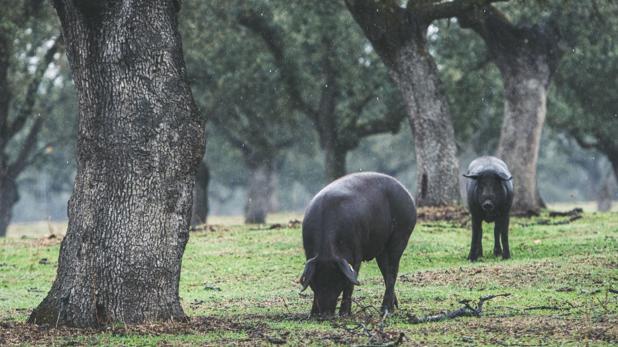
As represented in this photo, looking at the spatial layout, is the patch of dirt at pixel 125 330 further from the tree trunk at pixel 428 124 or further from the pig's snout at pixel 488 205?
the tree trunk at pixel 428 124

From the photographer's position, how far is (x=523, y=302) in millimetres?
13969

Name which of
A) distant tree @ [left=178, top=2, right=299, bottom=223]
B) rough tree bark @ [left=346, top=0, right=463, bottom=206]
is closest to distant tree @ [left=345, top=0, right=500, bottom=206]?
rough tree bark @ [left=346, top=0, right=463, bottom=206]

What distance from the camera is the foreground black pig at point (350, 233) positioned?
477 inches

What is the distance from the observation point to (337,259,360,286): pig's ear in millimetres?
11789

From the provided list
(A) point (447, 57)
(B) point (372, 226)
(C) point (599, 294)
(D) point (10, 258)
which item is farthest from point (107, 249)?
(A) point (447, 57)

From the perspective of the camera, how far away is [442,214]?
Result: 1113 inches

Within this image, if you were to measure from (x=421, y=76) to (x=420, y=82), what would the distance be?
185 millimetres

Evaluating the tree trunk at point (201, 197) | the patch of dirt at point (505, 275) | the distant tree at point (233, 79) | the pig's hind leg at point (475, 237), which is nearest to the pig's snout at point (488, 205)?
the pig's hind leg at point (475, 237)

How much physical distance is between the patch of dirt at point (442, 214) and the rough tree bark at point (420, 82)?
1048 mm

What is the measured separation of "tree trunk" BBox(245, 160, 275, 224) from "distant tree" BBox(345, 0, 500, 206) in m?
26.2

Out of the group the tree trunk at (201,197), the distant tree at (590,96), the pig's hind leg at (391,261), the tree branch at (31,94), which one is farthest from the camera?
the distant tree at (590,96)

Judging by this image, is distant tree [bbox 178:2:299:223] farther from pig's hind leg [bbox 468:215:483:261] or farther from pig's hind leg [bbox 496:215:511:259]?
pig's hind leg [bbox 496:215:511:259]

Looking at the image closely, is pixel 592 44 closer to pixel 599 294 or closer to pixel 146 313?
pixel 599 294

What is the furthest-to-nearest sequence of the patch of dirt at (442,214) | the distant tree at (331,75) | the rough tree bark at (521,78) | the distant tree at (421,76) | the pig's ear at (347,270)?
1. the distant tree at (331,75)
2. the rough tree bark at (521,78)
3. the distant tree at (421,76)
4. the patch of dirt at (442,214)
5. the pig's ear at (347,270)
